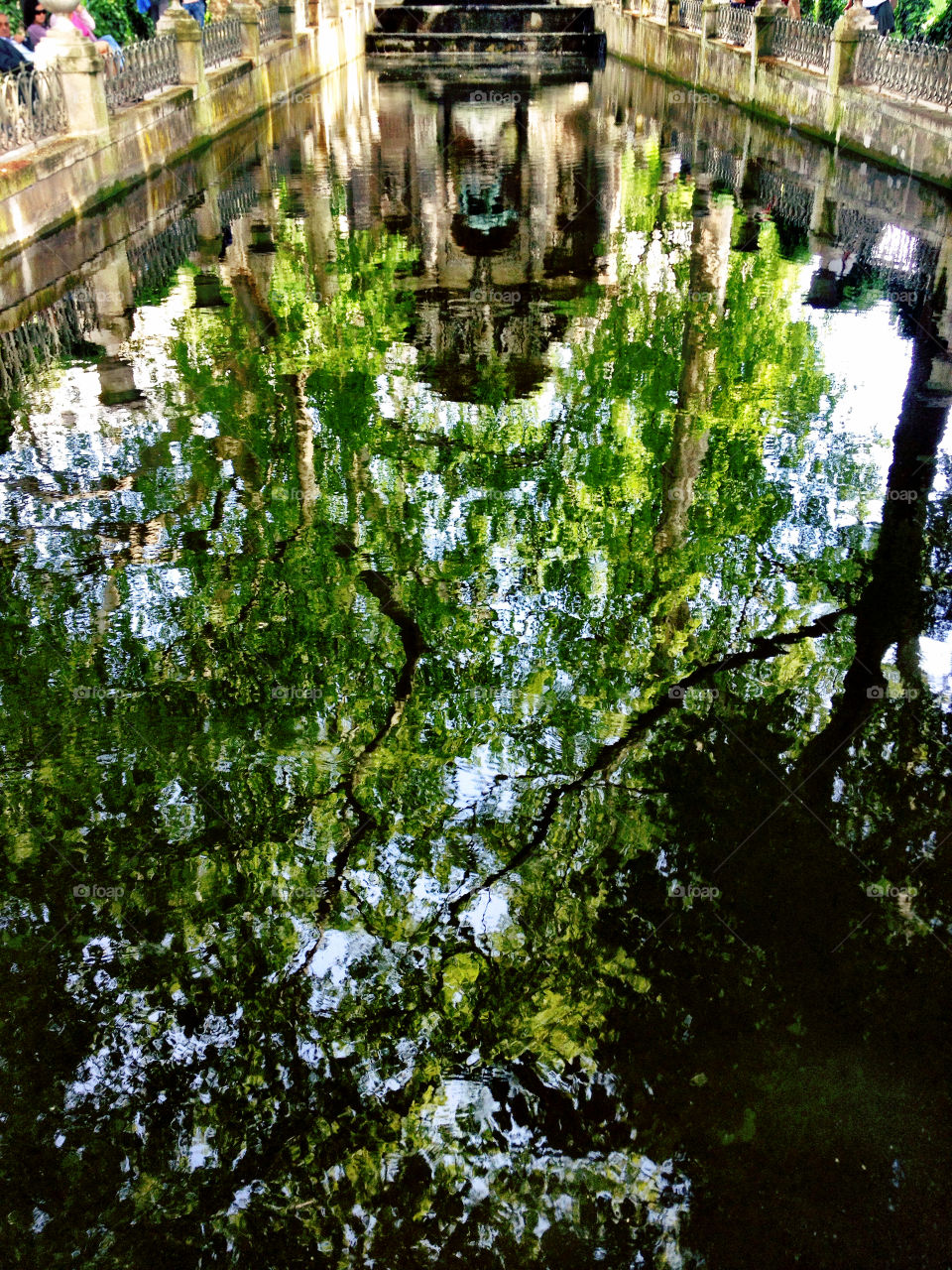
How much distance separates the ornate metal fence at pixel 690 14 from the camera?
2766 centimetres

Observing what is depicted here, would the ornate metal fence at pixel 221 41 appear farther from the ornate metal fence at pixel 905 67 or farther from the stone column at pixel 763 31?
the ornate metal fence at pixel 905 67

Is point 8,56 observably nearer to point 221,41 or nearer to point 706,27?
point 221,41

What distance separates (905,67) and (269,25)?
16.4m

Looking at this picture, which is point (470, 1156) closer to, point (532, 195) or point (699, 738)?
point (699, 738)

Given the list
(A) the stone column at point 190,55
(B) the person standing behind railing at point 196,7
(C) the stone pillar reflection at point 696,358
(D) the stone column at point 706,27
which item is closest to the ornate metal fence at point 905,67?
(C) the stone pillar reflection at point 696,358

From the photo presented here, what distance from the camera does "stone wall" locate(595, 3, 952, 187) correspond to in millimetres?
15453

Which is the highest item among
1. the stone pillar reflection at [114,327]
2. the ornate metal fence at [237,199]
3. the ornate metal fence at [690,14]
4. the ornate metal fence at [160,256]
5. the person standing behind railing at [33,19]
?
the person standing behind railing at [33,19]

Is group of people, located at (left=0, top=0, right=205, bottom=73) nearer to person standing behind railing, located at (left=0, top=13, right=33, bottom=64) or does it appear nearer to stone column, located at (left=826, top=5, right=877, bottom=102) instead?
person standing behind railing, located at (left=0, top=13, right=33, bottom=64)

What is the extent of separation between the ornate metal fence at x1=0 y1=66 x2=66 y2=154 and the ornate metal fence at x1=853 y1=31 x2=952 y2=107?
35.9 ft

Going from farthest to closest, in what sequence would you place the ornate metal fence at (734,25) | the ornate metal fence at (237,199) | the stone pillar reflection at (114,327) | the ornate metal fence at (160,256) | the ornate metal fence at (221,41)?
the ornate metal fence at (734,25), the ornate metal fence at (221,41), the ornate metal fence at (237,199), the ornate metal fence at (160,256), the stone pillar reflection at (114,327)

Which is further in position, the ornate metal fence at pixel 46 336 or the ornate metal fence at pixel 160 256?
the ornate metal fence at pixel 160 256

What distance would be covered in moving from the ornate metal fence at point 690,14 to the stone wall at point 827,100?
26 cm

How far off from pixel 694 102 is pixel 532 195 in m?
11.5

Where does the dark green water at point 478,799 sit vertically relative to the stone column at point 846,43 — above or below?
below
